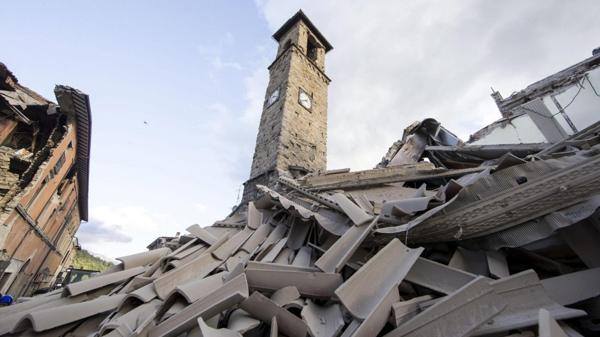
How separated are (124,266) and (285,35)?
37.0 ft

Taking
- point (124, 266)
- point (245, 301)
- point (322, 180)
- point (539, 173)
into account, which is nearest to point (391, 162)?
point (322, 180)

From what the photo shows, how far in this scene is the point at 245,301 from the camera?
4.22ft

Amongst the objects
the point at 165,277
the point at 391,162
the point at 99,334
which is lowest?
the point at 99,334

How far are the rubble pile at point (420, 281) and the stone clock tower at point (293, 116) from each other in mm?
4630

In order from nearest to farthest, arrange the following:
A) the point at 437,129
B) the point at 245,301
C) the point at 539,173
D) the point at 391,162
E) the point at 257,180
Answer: the point at 245,301 < the point at 539,173 < the point at 391,162 < the point at 437,129 < the point at 257,180

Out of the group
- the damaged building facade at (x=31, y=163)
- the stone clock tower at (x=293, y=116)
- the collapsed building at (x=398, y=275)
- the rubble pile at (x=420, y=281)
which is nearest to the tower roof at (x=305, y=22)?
the stone clock tower at (x=293, y=116)

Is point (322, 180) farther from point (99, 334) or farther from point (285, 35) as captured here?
point (285, 35)

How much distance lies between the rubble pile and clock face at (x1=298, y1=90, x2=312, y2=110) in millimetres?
7062

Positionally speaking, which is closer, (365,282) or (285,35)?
(365,282)

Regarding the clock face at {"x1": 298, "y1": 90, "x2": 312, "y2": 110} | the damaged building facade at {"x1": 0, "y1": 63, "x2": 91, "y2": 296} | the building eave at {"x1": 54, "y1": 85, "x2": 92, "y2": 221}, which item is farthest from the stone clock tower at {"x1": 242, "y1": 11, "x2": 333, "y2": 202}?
the damaged building facade at {"x1": 0, "y1": 63, "x2": 91, "y2": 296}

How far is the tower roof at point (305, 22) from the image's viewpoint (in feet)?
35.6

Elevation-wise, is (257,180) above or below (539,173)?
above

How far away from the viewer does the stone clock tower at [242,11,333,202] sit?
682 centimetres

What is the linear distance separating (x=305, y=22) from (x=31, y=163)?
39.3 feet
